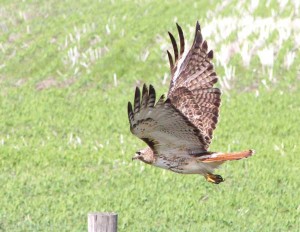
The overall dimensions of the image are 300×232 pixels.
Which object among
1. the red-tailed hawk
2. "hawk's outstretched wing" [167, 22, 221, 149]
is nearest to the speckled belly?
the red-tailed hawk

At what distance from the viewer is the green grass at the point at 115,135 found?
1171cm

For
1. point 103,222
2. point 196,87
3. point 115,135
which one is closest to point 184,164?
point 196,87

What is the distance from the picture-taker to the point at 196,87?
343 inches

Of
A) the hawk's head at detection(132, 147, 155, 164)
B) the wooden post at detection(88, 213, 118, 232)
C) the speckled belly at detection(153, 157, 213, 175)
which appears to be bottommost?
the wooden post at detection(88, 213, 118, 232)

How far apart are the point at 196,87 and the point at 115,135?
22.2ft

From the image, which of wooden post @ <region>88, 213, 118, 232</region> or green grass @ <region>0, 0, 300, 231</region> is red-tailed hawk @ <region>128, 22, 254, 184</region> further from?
green grass @ <region>0, 0, 300, 231</region>

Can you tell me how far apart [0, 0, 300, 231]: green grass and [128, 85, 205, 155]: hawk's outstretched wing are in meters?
3.46

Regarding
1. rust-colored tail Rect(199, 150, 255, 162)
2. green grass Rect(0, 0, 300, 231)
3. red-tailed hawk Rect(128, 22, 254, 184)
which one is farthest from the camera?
green grass Rect(0, 0, 300, 231)

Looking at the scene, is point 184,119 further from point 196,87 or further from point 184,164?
point 196,87

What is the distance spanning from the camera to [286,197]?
12008 millimetres

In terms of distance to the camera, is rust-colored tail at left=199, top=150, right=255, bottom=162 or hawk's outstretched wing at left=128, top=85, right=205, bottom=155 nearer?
hawk's outstretched wing at left=128, top=85, right=205, bottom=155

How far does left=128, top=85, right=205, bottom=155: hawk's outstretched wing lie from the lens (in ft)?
22.3

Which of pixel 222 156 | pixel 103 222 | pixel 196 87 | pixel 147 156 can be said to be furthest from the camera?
pixel 196 87

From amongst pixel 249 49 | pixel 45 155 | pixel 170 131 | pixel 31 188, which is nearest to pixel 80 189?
Answer: pixel 31 188
